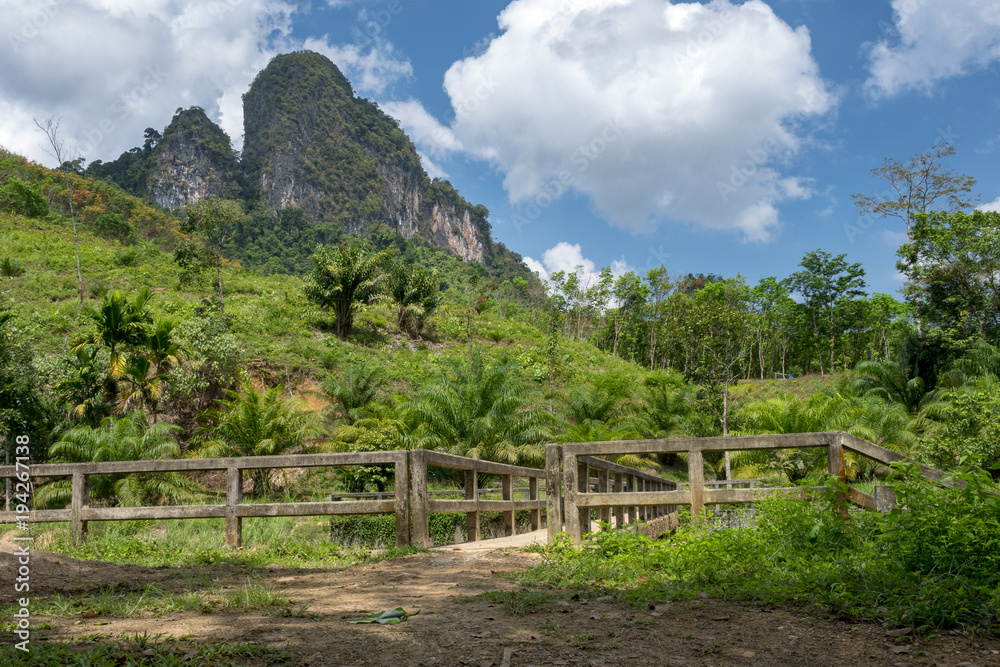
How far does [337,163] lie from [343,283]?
11066cm

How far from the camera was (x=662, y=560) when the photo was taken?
171 inches

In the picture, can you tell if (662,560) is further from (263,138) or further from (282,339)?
(263,138)

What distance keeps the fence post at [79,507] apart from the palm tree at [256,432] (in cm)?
1149

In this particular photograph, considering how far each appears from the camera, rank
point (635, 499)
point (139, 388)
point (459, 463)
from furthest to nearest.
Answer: point (139, 388) < point (459, 463) < point (635, 499)

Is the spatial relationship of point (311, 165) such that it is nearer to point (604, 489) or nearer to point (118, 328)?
point (118, 328)

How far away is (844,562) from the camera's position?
3523 mm

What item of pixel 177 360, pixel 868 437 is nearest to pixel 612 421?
pixel 868 437

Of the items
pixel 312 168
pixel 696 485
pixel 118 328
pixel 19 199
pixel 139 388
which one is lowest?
pixel 696 485

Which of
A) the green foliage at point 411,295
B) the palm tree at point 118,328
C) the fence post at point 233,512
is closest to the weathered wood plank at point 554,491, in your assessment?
the fence post at point 233,512

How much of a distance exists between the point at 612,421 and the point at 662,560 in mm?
22153

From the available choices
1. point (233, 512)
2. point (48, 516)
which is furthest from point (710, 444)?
point (48, 516)

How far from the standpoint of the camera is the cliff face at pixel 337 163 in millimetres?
125438

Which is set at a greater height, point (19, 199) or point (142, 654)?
point (19, 199)

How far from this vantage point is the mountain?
4397 inches
